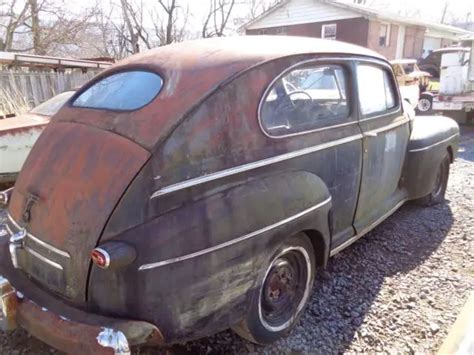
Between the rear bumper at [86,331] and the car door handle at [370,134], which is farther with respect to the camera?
the car door handle at [370,134]

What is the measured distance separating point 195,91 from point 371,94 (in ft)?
6.59

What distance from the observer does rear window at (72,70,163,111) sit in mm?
2465

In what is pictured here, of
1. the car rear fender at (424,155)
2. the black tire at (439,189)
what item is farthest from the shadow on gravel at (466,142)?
the car rear fender at (424,155)

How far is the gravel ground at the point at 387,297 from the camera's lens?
2812 mm

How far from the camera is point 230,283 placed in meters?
2.33

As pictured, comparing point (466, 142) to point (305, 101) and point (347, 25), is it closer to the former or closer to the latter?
point (305, 101)

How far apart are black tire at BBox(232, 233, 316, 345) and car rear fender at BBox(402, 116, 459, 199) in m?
2.02

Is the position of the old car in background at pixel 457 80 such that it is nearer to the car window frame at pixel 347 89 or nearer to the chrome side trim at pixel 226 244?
the car window frame at pixel 347 89

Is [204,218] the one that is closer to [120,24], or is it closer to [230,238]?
[230,238]

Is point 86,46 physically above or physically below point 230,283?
above

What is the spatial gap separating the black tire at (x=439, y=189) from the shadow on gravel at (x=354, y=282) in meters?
0.09

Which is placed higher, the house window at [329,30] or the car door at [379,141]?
the house window at [329,30]

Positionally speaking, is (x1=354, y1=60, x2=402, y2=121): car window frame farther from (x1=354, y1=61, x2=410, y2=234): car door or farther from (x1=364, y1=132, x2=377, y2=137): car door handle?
(x1=364, y1=132, x2=377, y2=137): car door handle

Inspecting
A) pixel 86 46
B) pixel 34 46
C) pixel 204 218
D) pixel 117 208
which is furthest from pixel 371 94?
pixel 86 46
